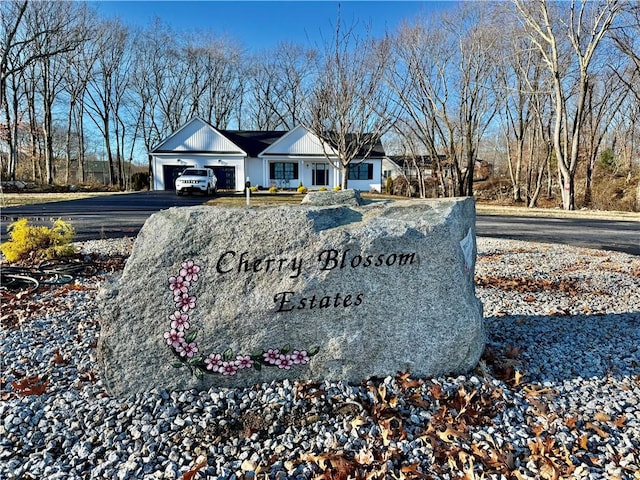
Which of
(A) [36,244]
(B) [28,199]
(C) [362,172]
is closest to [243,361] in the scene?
(A) [36,244]

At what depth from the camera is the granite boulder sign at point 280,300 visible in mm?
2619

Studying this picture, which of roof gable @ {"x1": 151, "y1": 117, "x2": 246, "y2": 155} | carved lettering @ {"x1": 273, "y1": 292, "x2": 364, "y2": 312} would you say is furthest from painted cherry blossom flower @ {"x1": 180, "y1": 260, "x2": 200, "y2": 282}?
roof gable @ {"x1": 151, "y1": 117, "x2": 246, "y2": 155}

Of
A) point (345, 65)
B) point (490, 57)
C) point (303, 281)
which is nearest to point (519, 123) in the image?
point (490, 57)

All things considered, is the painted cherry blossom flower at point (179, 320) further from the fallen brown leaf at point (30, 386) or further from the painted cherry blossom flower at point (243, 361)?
the fallen brown leaf at point (30, 386)

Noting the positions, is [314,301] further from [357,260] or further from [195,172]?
[195,172]

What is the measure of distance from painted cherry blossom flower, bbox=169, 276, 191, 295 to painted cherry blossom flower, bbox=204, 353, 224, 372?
18.1 inches

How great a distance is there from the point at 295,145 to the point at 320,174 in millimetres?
3007

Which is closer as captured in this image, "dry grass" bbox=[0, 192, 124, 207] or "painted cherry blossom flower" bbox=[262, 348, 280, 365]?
"painted cherry blossom flower" bbox=[262, 348, 280, 365]

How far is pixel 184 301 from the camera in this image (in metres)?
2.63

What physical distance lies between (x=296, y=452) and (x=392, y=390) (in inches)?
30.2

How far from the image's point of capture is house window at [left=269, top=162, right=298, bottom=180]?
111ft

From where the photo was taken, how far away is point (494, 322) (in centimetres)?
414

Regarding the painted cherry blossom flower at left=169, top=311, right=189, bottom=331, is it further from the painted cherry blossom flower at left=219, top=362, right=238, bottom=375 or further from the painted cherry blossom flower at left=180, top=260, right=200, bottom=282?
the painted cherry blossom flower at left=219, top=362, right=238, bottom=375

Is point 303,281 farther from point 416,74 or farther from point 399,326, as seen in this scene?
point 416,74
